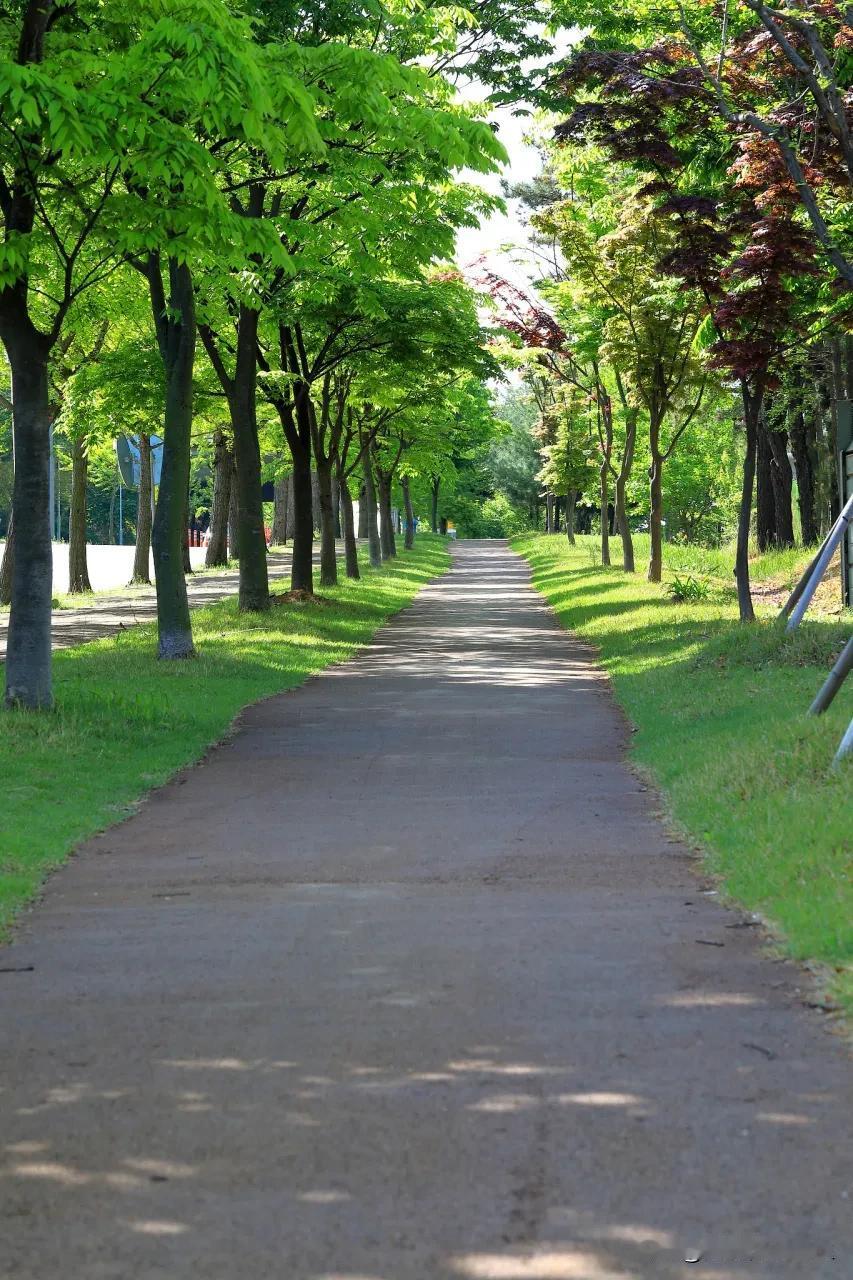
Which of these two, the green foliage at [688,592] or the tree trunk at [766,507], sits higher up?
the tree trunk at [766,507]

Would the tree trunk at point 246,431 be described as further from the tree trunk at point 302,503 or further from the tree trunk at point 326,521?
the tree trunk at point 326,521

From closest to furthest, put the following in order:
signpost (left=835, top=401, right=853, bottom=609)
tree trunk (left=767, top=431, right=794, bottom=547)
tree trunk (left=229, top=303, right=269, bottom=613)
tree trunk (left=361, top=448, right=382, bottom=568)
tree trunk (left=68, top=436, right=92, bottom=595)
A: signpost (left=835, top=401, right=853, bottom=609) → tree trunk (left=229, top=303, right=269, bottom=613) → tree trunk (left=68, top=436, right=92, bottom=595) → tree trunk (left=767, top=431, right=794, bottom=547) → tree trunk (left=361, top=448, right=382, bottom=568)

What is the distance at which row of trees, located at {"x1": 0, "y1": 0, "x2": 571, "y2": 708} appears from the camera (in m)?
10.6

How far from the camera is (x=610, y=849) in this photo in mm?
8820

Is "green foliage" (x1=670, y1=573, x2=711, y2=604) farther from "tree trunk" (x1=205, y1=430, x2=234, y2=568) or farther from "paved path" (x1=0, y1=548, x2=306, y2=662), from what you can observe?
"tree trunk" (x1=205, y1=430, x2=234, y2=568)

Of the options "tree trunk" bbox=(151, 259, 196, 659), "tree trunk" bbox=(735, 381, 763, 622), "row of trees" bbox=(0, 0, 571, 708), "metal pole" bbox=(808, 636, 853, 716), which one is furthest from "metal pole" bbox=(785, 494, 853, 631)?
"tree trunk" bbox=(151, 259, 196, 659)

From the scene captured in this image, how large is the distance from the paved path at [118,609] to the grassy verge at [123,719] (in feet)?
5.16

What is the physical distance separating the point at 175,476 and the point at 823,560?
7846 mm

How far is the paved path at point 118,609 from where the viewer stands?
25.9 metres

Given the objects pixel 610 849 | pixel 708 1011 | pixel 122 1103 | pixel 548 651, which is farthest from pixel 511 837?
pixel 548 651

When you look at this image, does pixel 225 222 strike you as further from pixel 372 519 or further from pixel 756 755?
pixel 372 519

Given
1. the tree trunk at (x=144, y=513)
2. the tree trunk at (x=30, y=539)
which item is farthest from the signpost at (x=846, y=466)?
the tree trunk at (x=144, y=513)

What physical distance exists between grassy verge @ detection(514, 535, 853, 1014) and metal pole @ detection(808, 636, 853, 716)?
0.12 m

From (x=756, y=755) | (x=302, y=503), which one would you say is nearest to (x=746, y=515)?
(x=756, y=755)
